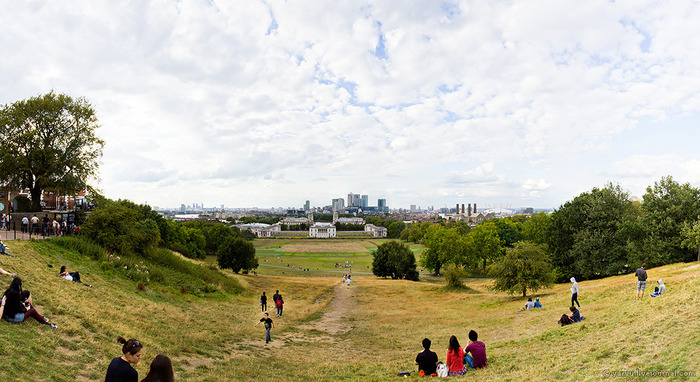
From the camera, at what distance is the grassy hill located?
905cm

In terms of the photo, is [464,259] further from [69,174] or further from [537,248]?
[69,174]

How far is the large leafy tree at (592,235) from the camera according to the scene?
3738cm

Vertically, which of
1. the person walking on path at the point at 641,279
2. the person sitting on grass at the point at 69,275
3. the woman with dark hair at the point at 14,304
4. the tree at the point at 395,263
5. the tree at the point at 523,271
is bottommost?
the tree at the point at 395,263

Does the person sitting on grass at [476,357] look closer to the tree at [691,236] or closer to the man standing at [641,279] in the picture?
the man standing at [641,279]

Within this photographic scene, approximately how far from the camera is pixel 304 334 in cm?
1905

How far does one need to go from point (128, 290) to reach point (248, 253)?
34212 millimetres

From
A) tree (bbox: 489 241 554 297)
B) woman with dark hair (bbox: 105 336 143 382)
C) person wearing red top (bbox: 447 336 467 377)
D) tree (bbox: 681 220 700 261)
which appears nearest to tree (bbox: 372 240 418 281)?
tree (bbox: 489 241 554 297)

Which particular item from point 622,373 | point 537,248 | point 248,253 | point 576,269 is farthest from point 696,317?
point 248,253

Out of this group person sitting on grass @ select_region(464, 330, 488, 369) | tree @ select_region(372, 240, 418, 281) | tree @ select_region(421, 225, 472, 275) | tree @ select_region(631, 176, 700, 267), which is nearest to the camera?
person sitting on grass @ select_region(464, 330, 488, 369)

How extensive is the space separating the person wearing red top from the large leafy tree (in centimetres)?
3486

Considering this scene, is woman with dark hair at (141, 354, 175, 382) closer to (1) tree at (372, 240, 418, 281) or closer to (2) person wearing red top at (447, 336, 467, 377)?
(2) person wearing red top at (447, 336, 467, 377)

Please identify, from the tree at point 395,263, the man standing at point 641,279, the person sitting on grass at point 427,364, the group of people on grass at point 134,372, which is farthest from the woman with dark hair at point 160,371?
the tree at point 395,263

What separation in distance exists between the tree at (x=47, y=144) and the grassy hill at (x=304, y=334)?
9181mm

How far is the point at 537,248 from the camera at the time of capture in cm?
2811
